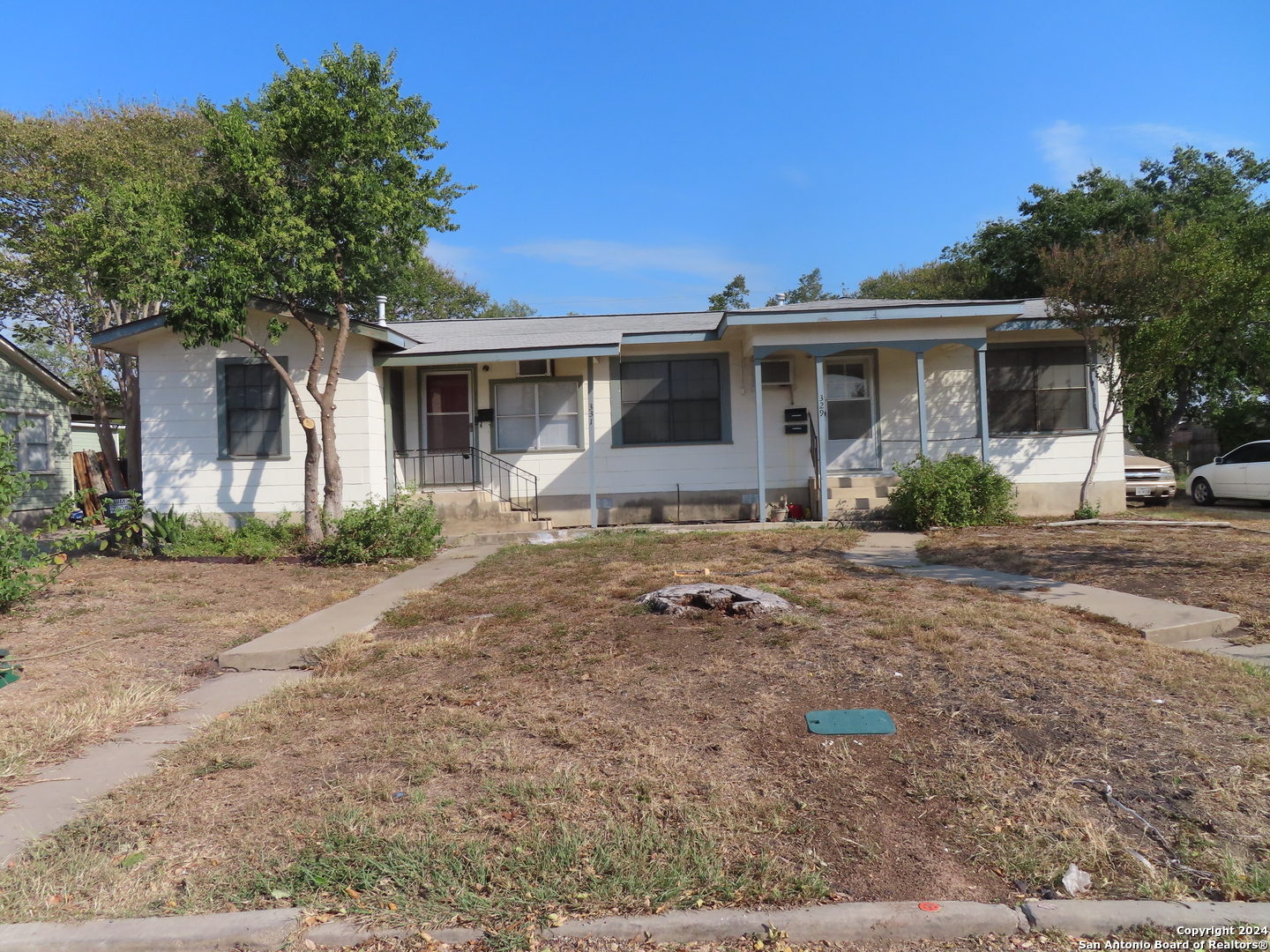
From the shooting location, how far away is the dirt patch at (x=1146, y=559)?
22.1ft

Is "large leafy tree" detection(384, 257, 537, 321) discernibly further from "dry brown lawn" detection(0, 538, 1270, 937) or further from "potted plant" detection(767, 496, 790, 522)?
"dry brown lawn" detection(0, 538, 1270, 937)

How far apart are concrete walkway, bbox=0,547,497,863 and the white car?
16109 mm

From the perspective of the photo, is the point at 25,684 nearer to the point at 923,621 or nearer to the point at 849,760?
the point at 849,760

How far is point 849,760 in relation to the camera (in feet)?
11.8

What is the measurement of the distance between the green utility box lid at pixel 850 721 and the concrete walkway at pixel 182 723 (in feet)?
11.1

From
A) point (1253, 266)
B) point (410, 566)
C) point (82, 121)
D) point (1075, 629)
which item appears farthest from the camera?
point (82, 121)

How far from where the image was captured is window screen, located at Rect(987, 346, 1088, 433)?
15.0 m

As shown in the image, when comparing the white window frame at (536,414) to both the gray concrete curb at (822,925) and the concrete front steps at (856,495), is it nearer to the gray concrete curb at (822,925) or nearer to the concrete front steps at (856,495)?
the concrete front steps at (856,495)

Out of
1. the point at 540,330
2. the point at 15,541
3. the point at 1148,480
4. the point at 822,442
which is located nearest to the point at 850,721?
the point at 15,541

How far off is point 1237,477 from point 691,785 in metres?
17.2

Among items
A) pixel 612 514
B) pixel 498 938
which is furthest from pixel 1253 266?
pixel 498 938

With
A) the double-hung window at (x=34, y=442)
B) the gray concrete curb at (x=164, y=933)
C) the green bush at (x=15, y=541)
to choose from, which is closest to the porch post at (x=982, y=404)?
the green bush at (x=15, y=541)

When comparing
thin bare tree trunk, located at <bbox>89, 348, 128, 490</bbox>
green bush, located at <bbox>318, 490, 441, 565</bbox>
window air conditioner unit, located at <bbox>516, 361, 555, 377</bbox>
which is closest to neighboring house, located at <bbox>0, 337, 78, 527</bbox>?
thin bare tree trunk, located at <bbox>89, 348, 128, 490</bbox>

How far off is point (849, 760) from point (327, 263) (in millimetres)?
10244
